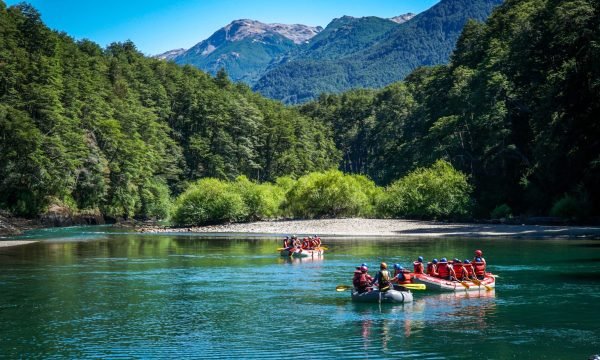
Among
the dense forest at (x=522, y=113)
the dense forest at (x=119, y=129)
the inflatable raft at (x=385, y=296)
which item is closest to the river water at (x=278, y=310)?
the inflatable raft at (x=385, y=296)

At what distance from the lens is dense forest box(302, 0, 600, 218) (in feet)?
209

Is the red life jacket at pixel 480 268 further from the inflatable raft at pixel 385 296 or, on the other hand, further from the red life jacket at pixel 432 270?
the inflatable raft at pixel 385 296

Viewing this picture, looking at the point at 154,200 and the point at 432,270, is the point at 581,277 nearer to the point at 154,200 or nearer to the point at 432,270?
the point at 432,270

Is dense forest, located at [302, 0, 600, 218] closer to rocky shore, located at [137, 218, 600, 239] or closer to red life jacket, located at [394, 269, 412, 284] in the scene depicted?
rocky shore, located at [137, 218, 600, 239]

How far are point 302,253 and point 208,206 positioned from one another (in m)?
44.4

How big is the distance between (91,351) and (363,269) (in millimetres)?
13725

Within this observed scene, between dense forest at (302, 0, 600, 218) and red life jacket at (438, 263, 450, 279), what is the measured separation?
29.7m

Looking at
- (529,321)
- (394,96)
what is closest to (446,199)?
(529,321)

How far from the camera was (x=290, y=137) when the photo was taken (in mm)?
151375

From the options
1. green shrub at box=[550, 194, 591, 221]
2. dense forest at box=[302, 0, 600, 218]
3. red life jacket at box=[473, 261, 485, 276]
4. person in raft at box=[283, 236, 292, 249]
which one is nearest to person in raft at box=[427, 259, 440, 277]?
red life jacket at box=[473, 261, 485, 276]

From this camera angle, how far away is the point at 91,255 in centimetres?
5559

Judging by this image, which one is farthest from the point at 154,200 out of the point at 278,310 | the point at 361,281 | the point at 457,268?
the point at 278,310

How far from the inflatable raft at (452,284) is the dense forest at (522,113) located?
29.5 metres

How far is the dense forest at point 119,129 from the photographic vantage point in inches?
3639
